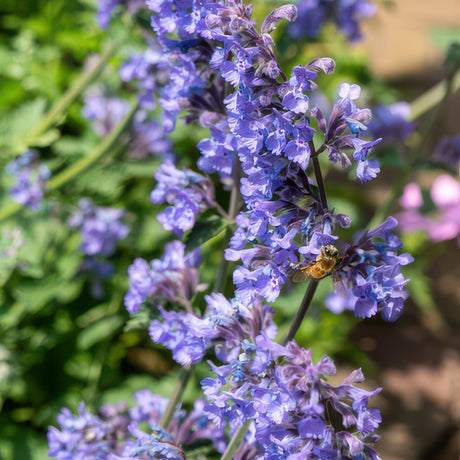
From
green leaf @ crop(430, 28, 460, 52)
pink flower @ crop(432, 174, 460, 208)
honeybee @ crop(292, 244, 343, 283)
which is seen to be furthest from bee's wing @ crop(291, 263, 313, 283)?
pink flower @ crop(432, 174, 460, 208)

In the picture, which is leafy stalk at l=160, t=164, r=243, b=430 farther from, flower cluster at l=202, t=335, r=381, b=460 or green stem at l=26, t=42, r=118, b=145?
green stem at l=26, t=42, r=118, b=145

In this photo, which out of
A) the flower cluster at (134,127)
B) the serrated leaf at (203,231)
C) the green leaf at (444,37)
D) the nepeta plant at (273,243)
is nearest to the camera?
the nepeta plant at (273,243)

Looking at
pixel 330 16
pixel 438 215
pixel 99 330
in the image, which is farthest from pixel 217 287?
pixel 438 215

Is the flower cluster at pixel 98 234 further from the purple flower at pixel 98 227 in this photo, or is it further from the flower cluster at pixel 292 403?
the flower cluster at pixel 292 403

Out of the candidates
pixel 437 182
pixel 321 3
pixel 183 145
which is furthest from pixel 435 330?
pixel 321 3

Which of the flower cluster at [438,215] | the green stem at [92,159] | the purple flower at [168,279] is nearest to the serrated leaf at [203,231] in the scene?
the purple flower at [168,279]

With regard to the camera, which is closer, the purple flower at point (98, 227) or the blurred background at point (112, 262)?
the blurred background at point (112, 262)

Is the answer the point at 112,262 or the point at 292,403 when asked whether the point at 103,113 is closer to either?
the point at 112,262
